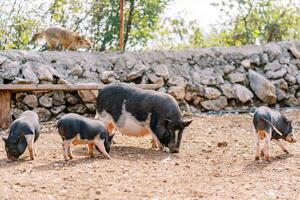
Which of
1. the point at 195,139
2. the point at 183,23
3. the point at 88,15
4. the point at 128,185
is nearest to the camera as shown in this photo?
the point at 128,185

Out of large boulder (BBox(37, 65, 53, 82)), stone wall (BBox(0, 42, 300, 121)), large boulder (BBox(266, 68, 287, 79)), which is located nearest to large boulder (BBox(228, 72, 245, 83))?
stone wall (BBox(0, 42, 300, 121))

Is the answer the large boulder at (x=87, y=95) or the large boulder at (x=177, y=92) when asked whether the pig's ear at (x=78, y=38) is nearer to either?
the large boulder at (x=87, y=95)

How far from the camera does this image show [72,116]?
7711 mm

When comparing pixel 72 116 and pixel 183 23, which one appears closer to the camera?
pixel 72 116

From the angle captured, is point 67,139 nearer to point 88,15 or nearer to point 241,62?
point 241,62

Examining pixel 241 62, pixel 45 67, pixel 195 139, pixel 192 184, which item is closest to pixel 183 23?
pixel 241 62

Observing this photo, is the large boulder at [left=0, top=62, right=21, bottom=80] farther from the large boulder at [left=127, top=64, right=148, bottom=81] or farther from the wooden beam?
the large boulder at [left=127, top=64, right=148, bottom=81]

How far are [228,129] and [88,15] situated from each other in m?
8.07

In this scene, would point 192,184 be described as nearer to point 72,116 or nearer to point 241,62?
point 72,116

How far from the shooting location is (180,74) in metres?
14.2

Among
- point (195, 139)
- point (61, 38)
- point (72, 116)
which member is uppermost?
point (61, 38)

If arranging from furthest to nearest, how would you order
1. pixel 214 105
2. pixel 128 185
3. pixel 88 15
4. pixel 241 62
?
pixel 88 15, pixel 241 62, pixel 214 105, pixel 128 185

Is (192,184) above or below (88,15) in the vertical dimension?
below

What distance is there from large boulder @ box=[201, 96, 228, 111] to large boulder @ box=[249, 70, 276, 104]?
3.46ft
